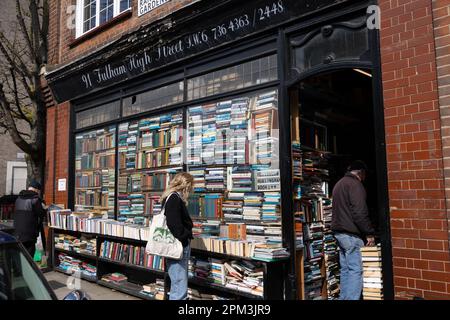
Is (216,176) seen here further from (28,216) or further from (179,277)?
Result: (28,216)

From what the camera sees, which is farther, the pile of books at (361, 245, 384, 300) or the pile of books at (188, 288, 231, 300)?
the pile of books at (188, 288, 231, 300)

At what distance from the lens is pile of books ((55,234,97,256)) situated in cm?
749

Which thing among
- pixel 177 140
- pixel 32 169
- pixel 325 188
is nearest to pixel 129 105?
pixel 177 140

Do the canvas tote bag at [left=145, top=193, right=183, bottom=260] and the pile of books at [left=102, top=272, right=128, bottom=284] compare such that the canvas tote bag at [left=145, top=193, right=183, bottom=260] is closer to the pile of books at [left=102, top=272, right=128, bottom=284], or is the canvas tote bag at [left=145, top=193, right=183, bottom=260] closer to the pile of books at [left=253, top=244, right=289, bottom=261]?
the pile of books at [left=253, top=244, right=289, bottom=261]

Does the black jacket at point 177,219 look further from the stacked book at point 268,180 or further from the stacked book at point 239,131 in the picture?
the stacked book at point 239,131

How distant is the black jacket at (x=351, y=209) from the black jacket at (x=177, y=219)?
1818 millimetres

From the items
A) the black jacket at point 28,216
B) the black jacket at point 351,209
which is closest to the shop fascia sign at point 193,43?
the black jacket at point 351,209

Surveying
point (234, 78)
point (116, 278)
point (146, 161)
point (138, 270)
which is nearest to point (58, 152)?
point (146, 161)

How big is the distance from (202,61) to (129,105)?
7.02ft

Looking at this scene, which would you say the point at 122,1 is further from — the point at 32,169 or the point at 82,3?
the point at 32,169

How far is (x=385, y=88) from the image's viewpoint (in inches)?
163

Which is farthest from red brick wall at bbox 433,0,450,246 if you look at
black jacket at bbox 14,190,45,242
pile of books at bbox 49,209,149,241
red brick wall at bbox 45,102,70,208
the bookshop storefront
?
red brick wall at bbox 45,102,70,208

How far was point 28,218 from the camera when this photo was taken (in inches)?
279

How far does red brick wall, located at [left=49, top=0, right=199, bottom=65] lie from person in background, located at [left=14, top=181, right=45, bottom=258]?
128 inches
